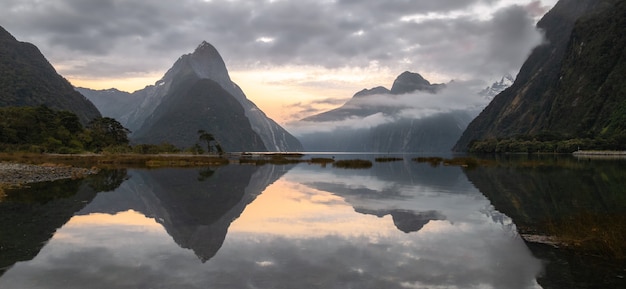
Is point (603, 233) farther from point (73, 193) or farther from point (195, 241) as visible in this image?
point (73, 193)

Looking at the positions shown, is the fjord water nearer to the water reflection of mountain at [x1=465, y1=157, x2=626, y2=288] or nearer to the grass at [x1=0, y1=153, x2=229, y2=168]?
the water reflection of mountain at [x1=465, y1=157, x2=626, y2=288]

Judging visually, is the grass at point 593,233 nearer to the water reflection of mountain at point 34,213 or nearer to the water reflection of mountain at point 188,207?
the water reflection of mountain at point 188,207

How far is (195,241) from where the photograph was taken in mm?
19484

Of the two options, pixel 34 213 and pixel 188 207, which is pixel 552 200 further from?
pixel 34 213

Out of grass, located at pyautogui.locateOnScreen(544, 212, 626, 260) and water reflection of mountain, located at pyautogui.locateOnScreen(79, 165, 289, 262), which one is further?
water reflection of mountain, located at pyautogui.locateOnScreen(79, 165, 289, 262)

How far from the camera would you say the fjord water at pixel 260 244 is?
13484 mm

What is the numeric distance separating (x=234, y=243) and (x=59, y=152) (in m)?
133

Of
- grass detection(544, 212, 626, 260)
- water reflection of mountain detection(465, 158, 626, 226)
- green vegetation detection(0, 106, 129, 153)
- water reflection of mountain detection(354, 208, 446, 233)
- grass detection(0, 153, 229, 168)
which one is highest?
green vegetation detection(0, 106, 129, 153)

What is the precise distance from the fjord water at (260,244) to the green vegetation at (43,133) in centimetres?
10877

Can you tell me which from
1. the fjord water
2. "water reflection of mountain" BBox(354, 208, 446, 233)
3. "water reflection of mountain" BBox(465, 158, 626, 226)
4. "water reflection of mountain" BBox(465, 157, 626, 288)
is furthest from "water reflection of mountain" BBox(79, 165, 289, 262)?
"water reflection of mountain" BBox(465, 158, 626, 226)

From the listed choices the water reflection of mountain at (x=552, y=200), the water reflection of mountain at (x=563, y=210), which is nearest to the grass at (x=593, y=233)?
the water reflection of mountain at (x=563, y=210)

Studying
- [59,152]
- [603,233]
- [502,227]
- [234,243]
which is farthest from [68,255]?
[59,152]

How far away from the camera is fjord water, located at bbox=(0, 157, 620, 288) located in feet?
44.2

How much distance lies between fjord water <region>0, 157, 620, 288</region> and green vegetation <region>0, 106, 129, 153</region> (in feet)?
357
